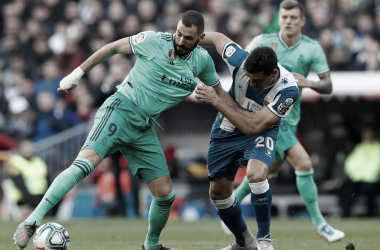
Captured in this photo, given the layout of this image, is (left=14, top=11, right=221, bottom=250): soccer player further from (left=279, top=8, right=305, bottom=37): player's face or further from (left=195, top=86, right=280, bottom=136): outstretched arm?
(left=279, top=8, right=305, bottom=37): player's face

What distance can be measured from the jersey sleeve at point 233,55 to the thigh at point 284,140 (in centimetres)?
217

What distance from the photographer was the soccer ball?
5.95 meters

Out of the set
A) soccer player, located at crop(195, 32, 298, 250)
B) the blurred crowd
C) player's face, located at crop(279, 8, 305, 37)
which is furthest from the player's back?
the blurred crowd

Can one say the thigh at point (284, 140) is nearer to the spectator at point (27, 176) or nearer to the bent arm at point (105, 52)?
the bent arm at point (105, 52)

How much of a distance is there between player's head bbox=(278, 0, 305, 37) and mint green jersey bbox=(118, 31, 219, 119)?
8.06ft

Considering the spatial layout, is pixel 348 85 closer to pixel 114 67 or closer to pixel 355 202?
pixel 355 202

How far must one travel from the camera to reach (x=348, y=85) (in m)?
13.2

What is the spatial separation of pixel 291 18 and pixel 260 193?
3301 mm

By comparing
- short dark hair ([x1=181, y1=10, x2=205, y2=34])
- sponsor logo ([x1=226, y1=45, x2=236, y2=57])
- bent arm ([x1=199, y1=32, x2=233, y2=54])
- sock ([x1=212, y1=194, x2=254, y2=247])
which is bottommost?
sock ([x1=212, y1=194, x2=254, y2=247])

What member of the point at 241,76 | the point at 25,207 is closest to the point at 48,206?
the point at 241,76

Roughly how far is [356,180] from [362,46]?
3236mm

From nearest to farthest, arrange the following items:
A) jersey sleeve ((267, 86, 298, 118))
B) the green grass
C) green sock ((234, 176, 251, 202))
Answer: jersey sleeve ((267, 86, 298, 118))
the green grass
green sock ((234, 176, 251, 202))

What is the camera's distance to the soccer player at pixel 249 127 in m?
6.26

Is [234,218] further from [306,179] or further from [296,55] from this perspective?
[296,55]
